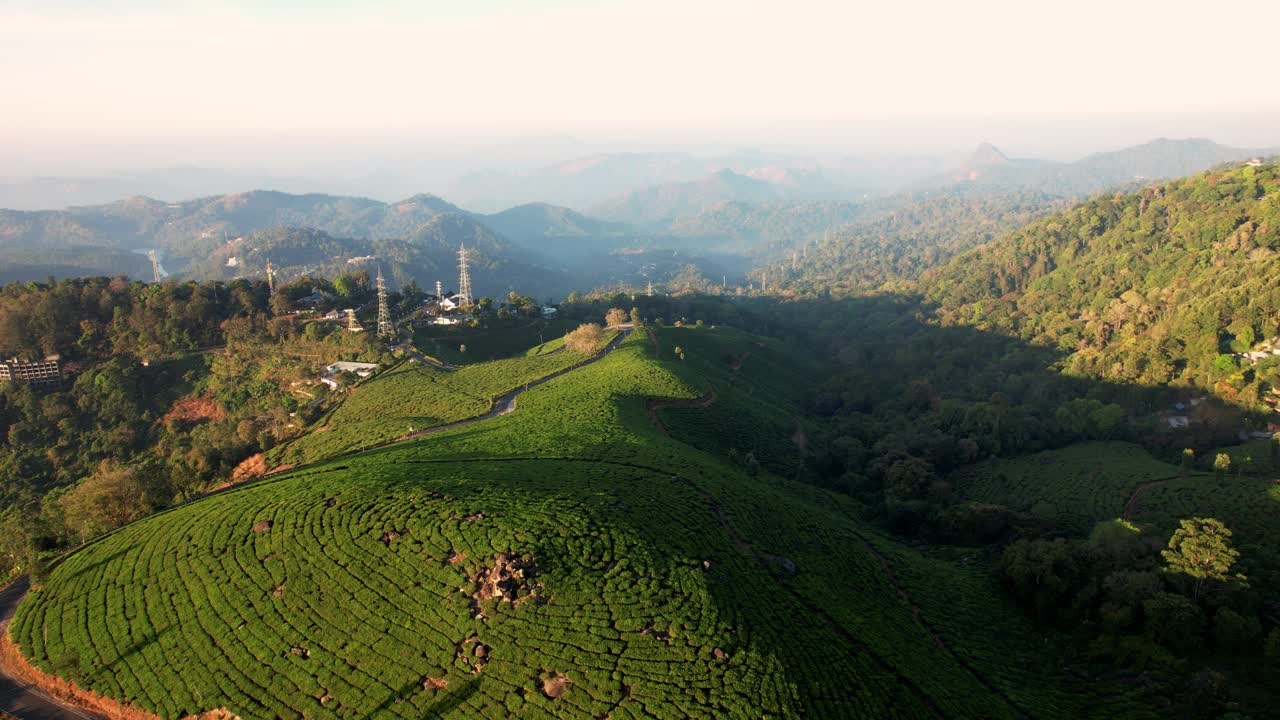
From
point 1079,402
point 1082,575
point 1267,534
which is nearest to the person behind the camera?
point 1082,575

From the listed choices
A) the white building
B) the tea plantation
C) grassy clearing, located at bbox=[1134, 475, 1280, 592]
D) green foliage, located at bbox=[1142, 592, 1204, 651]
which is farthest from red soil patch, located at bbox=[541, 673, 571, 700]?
the white building

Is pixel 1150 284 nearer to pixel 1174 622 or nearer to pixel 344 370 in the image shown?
pixel 1174 622

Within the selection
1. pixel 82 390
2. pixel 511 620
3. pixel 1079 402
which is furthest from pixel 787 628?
pixel 82 390

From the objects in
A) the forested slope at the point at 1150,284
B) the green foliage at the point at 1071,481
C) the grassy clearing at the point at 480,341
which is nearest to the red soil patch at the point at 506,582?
the green foliage at the point at 1071,481

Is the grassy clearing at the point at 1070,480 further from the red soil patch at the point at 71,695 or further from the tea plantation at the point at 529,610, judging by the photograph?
the red soil patch at the point at 71,695

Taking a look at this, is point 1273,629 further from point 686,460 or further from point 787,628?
point 686,460

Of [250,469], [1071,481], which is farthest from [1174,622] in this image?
[250,469]
